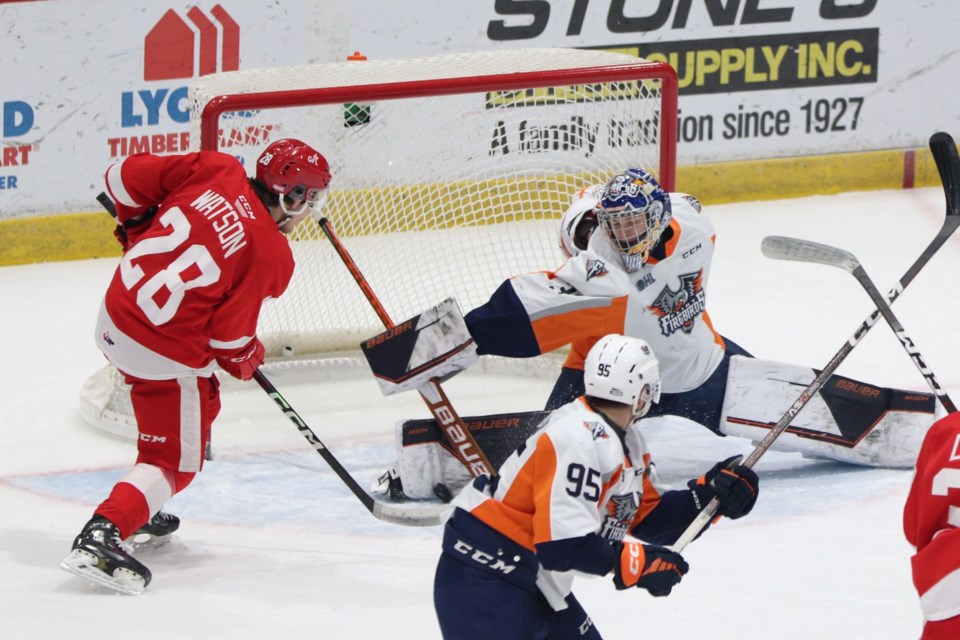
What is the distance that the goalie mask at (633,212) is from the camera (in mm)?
4125

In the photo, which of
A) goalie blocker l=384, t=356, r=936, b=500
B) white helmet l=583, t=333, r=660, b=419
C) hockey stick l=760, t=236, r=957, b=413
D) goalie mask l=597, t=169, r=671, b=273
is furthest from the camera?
goalie blocker l=384, t=356, r=936, b=500

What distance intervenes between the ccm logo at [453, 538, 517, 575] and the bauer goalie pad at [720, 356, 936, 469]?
1757mm

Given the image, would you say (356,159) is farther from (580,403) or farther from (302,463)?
(580,403)

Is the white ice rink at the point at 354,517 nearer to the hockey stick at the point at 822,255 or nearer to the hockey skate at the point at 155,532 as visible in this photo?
the hockey skate at the point at 155,532

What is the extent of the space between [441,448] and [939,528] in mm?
2070

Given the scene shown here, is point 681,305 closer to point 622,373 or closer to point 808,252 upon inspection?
point 808,252

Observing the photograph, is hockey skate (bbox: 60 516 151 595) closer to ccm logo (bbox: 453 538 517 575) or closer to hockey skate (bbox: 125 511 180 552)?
hockey skate (bbox: 125 511 180 552)

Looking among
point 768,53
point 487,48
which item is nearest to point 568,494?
point 487,48

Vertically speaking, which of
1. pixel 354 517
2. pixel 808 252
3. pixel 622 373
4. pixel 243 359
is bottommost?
pixel 354 517

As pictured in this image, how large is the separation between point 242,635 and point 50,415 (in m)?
1.80

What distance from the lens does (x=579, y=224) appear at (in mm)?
4453

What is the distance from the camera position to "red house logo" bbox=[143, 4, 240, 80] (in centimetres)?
656

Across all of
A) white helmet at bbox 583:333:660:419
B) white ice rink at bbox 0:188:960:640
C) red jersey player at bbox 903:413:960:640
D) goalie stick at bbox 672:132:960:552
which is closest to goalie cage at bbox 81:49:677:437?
white ice rink at bbox 0:188:960:640

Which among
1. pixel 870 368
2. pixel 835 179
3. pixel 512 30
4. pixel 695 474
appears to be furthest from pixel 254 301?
pixel 835 179
